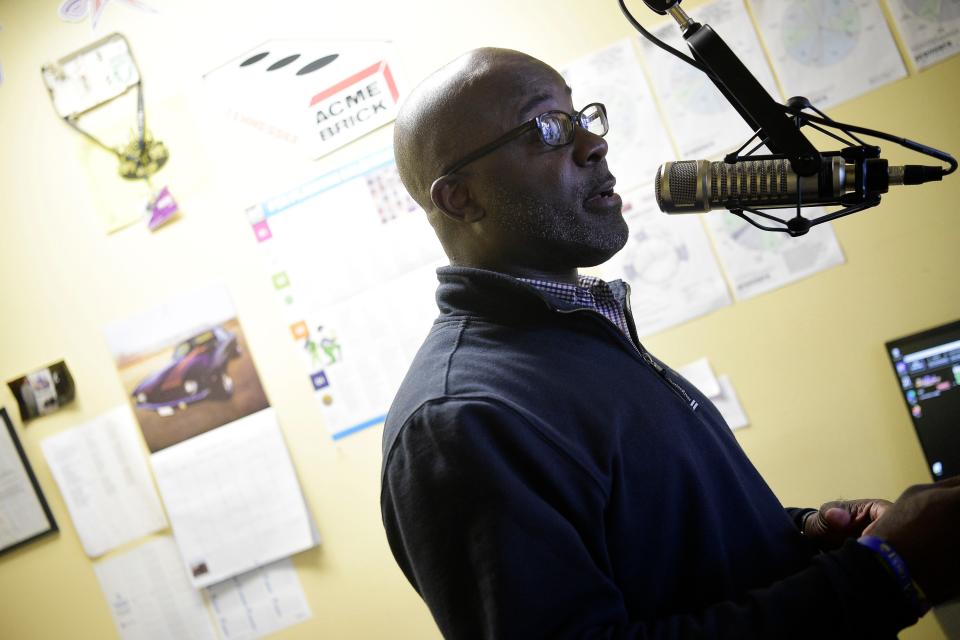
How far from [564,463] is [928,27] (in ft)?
4.45

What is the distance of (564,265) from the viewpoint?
41.8 inches

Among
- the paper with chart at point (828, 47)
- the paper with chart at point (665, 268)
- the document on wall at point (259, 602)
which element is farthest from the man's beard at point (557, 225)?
the document on wall at point (259, 602)

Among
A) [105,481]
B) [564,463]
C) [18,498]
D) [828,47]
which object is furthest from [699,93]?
[18,498]

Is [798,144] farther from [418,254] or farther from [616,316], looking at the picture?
[418,254]

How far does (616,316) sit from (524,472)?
1.13 ft

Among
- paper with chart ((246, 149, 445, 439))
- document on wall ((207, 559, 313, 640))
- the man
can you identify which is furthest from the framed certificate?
the man

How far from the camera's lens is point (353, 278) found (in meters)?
1.84

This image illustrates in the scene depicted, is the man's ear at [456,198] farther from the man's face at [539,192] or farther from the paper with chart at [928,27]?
the paper with chart at [928,27]

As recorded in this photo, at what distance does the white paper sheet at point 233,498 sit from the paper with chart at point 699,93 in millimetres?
1150

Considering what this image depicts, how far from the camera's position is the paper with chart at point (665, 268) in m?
1.71

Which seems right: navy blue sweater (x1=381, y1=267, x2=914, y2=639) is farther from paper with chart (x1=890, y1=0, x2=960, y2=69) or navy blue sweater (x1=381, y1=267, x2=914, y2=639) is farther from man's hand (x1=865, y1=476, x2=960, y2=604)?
paper with chart (x1=890, y1=0, x2=960, y2=69)

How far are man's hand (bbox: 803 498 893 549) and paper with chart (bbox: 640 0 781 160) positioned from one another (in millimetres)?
891

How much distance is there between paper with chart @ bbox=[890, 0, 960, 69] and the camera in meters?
1.59

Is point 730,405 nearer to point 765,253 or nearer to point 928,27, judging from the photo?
point 765,253
